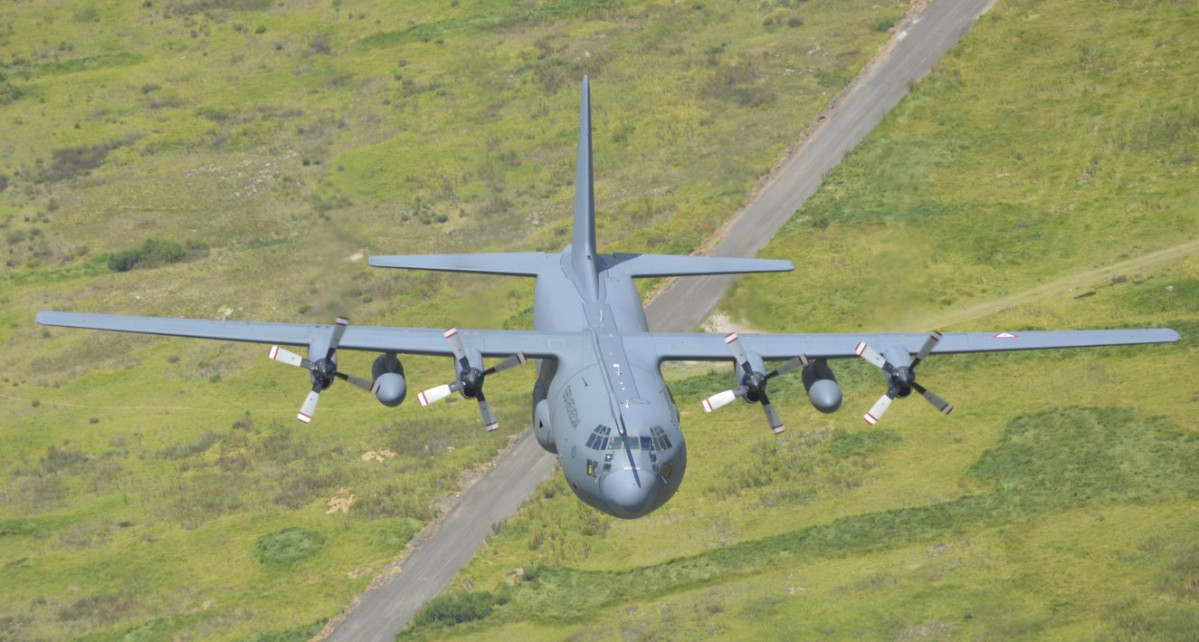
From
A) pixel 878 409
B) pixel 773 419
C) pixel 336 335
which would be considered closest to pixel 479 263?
pixel 336 335

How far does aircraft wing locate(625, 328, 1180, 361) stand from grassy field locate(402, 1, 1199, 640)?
1072 cm

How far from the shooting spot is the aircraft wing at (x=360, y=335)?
5888 centimetres

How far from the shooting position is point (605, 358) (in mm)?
56938

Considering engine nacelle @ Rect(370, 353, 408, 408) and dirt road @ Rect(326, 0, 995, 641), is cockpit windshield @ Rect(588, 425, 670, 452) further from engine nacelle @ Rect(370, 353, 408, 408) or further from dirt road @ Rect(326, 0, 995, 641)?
dirt road @ Rect(326, 0, 995, 641)

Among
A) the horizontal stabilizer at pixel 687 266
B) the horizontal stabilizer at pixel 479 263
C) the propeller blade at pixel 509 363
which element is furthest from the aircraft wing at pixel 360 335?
the horizontal stabilizer at pixel 687 266

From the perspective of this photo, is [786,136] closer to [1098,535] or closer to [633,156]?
[633,156]

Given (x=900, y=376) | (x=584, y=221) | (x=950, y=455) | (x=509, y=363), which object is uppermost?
(x=584, y=221)

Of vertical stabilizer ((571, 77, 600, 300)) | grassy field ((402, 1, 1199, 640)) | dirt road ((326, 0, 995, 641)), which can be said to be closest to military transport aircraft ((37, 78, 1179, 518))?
vertical stabilizer ((571, 77, 600, 300))

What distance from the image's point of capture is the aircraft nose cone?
50.6 metres

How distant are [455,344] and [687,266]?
14235mm

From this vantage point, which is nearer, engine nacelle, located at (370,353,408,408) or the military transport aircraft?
the military transport aircraft

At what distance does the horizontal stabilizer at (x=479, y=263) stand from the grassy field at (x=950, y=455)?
13.0 metres

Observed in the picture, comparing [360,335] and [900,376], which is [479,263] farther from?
[900,376]

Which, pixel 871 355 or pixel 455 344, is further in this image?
pixel 455 344
